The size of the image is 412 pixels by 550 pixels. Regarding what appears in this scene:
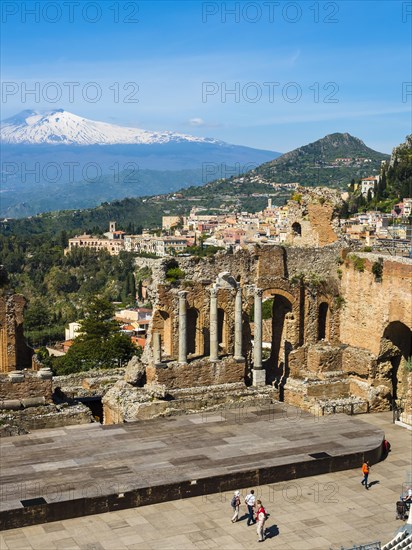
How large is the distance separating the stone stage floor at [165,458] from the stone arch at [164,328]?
9.33 feet

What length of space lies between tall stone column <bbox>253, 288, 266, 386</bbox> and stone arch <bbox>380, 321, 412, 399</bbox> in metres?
4.49

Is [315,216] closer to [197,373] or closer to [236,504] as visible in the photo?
[197,373]

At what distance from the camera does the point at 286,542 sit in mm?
18250

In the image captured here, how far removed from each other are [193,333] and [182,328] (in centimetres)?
225

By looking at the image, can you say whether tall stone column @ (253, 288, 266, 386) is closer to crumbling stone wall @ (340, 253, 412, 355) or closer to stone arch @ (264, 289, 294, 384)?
stone arch @ (264, 289, 294, 384)

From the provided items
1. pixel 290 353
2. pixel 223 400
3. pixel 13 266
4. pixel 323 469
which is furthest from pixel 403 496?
pixel 13 266

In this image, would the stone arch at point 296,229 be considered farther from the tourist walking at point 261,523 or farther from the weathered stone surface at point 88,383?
the tourist walking at point 261,523

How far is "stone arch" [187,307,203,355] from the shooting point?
95.6 feet

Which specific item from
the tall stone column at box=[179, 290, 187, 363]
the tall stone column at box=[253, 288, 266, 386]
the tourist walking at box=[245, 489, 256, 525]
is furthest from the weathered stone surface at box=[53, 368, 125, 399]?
the tourist walking at box=[245, 489, 256, 525]

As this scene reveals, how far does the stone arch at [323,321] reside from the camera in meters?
31.6

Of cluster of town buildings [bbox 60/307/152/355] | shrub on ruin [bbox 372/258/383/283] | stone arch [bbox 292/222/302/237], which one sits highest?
stone arch [bbox 292/222/302/237]

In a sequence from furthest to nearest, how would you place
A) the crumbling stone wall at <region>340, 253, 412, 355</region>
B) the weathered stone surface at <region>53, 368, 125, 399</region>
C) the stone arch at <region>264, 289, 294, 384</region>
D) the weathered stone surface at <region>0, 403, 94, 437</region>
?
the stone arch at <region>264, 289, 294, 384</region> → the weathered stone surface at <region>53, 368, 125, 399</region> → the crumbling stone wall at <region>340, 253, 412, 355</region> → the weathered stone surface at <region>0, 403, 94, 437</region>

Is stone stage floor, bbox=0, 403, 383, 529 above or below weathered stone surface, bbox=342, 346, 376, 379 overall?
below

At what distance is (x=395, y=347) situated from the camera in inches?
1175
